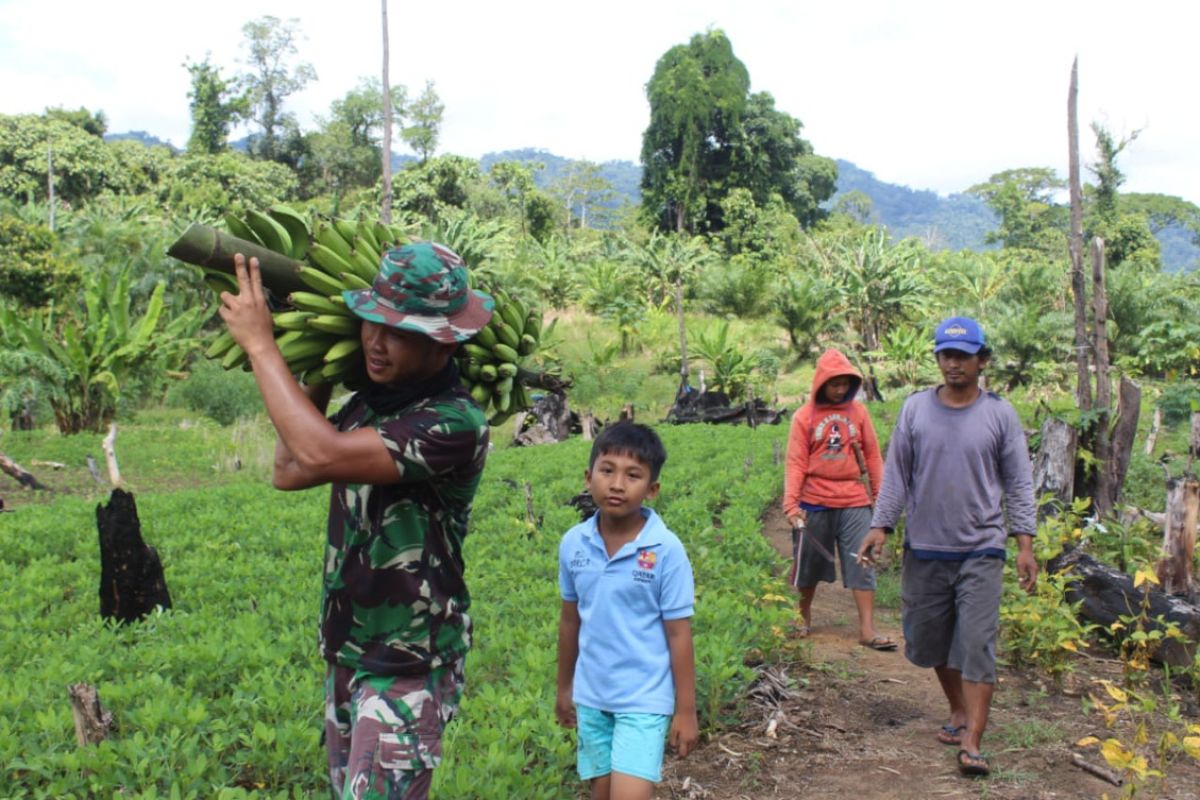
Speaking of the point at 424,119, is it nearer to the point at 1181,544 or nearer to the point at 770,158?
the point at 770,158

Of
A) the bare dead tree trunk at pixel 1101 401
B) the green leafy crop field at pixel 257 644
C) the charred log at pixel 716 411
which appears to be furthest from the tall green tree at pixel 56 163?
the bare dead tree trunk at pixel 1101 401

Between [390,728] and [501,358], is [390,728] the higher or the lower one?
the lower one

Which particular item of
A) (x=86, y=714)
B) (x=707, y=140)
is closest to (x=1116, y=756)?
(x=86, y=714)

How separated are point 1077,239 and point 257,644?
22.9ft

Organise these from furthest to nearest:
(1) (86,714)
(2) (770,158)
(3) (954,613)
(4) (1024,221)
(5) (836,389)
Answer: (4) (1024,221), (2) (770,158), (5) (836,389), (3) (954,613), (1) (86,714)

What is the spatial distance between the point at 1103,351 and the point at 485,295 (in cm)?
733

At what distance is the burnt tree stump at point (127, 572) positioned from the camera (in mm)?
6832

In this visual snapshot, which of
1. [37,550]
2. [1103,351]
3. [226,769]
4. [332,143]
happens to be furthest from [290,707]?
[332,143]

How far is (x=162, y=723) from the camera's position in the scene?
4500mm

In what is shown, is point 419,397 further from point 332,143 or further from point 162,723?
point 332,143

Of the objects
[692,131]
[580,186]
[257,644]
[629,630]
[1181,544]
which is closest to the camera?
[629,630]

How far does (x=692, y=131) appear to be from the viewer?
48.5 m

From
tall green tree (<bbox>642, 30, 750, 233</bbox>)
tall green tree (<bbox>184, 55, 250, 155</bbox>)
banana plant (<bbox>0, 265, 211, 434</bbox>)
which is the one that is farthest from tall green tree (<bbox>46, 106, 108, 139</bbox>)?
banana plant (<bbox>0, 265, 211, 434</bbox>)

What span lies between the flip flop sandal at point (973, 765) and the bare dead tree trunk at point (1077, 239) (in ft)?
16.0
